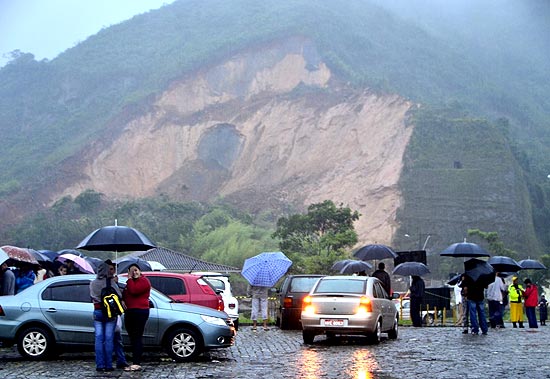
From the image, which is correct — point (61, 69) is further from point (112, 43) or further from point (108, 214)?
point (108, 214)

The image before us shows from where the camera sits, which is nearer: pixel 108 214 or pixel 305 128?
pixel 108 214

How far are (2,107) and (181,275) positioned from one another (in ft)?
388

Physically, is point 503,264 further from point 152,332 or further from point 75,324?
point 75,324

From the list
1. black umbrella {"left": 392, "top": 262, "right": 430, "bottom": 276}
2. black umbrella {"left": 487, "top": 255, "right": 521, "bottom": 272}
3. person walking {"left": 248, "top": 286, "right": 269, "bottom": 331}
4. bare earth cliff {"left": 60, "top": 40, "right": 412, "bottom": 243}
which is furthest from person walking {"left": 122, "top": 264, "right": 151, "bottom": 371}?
bare earth cliff {"left": 60, "top": 40, "right": 412, "bottom": 243}

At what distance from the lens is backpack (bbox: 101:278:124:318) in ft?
41.8

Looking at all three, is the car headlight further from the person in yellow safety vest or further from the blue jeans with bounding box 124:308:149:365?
the person in yellow safety vest

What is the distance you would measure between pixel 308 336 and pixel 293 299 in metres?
5.41

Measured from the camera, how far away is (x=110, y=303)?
41.8ft

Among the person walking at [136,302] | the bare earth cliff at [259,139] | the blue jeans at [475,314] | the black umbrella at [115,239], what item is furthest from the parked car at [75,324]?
the bare earth cliff at [259,139]

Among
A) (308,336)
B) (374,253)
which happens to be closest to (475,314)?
(308,336)

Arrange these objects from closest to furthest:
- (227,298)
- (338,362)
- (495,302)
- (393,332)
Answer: (338,362) < (393,332) < (227,298) < (495,302)

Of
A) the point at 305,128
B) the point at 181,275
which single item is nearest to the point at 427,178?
the point at 305,128

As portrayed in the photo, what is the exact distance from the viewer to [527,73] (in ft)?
488

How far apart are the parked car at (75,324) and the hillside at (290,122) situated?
5730cm
